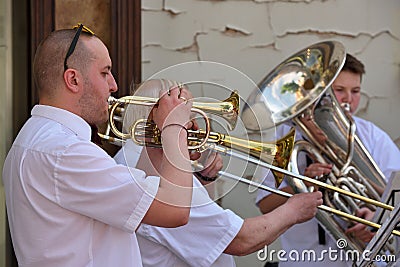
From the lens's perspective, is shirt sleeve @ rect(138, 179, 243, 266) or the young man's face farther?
the young man's face

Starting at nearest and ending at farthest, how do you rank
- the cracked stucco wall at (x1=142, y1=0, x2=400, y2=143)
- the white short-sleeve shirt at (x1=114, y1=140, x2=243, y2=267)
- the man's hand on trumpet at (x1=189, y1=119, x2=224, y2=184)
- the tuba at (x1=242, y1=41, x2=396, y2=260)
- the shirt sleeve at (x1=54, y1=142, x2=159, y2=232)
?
1. the shirt sleeve at (x1=54, y1=142, x2=159, y2=232)
2. the man's hand on trumpet at (x1=189, y1=119, x2=224, y2=184)
3. the white short-sleeve shirt at (x1=114, y1=140, x2=243, y2=267)
4. the tuba at (x1=242, y1=41, x2=396, y2=260)
5. the cracked stucco wall at (x1=142, y1=0, x2=400, y2=143)

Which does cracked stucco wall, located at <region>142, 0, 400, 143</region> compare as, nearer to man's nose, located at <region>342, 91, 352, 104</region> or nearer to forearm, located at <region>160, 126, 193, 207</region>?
man's nose, located at <region>342, 91, 352, 104</region>

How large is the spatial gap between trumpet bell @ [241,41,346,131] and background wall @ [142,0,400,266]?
0.67 metres

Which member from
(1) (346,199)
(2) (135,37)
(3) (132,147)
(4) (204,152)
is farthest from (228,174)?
(2) (135,37)

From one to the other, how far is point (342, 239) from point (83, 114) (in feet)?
5.39

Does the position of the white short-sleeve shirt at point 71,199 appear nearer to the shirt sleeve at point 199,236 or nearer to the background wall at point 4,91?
the shirt sleeve at point 199,236

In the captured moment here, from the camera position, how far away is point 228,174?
3033mm

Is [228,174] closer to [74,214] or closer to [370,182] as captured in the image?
[74,214]

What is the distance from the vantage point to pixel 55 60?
2648mm

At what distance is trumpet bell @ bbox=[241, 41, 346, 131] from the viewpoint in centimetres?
395

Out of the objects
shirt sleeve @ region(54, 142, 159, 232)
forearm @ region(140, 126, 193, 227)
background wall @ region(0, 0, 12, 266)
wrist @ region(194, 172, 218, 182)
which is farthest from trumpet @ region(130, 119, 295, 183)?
background wall @ region(0, 0, 12, 266)

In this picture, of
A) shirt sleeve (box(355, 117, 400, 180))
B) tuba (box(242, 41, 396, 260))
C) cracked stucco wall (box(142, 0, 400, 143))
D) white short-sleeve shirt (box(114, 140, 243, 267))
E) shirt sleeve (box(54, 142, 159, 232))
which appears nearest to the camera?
shirt sleeve (box(54, 142, 159, 232))

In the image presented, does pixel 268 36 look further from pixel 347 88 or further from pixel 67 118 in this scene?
pixel 67 118

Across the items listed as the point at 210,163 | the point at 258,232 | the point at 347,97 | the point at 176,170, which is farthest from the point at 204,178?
the point at 347,97
